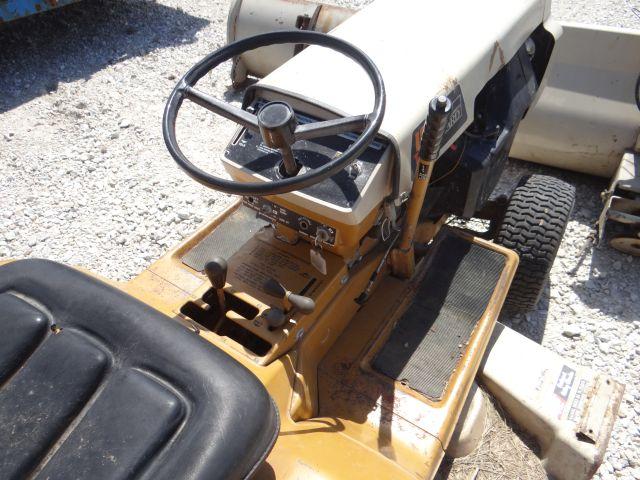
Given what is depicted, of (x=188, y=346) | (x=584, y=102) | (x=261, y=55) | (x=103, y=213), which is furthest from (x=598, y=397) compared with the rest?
(x=261, y=55)

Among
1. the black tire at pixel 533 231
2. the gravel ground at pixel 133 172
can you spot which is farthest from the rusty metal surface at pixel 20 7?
the black tire at pixel 533 231

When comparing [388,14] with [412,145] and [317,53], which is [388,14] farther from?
[412,145]

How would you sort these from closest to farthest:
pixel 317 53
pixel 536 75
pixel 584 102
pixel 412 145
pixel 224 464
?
pixel 224 464 → pixel 412 145 → pixel 317 53 → pixel 536 75 → pixel 584 102

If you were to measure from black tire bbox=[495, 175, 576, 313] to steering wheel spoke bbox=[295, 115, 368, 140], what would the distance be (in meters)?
1.23

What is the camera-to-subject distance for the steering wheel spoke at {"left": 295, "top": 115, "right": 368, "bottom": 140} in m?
→ 1.34

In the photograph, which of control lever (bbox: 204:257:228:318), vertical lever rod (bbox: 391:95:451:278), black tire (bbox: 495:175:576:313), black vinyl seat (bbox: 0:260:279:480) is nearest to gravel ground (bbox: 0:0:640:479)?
black tire (bbox: 495:175:576:313)

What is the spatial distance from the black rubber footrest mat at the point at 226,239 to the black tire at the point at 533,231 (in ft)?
3.66

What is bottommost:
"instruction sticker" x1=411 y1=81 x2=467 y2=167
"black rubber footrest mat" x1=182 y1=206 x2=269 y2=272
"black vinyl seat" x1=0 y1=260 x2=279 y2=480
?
"black rubber footrest mat" x1=182 y1=206 x2=269 y2=272

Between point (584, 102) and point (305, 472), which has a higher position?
point (584, 102)

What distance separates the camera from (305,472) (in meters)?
1.33

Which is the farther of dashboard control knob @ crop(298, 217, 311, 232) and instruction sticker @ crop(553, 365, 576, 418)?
instruction sticker @ crop(553, 365, 576, 418)

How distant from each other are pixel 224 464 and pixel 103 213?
255cm

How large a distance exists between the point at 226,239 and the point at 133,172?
5.71ft

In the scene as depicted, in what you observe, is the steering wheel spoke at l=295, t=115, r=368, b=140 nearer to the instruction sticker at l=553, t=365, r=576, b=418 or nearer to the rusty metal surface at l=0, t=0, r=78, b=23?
the instruction sticker at l=553, t=365, r=576, b=418
